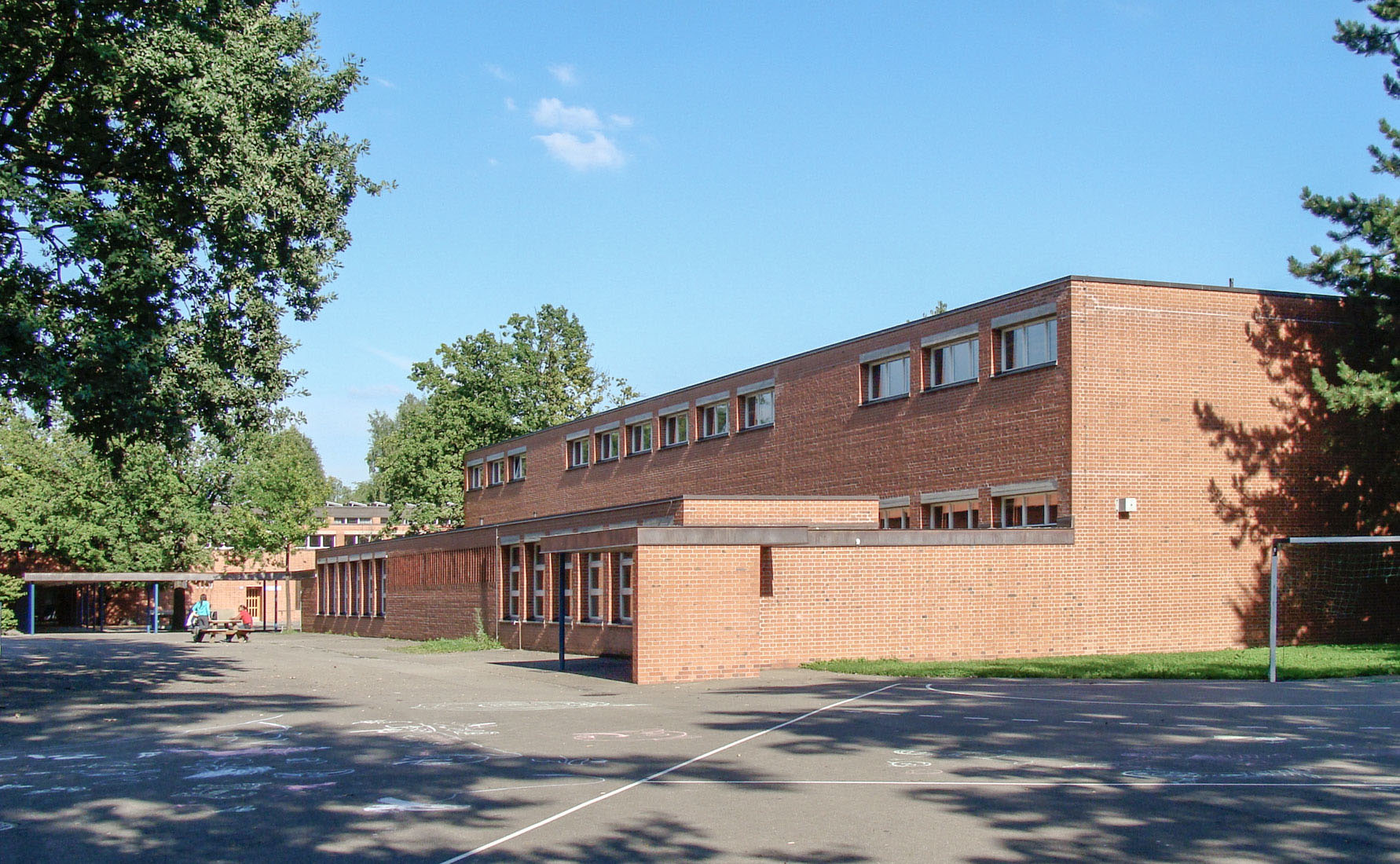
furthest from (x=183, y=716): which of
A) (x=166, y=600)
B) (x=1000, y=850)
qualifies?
(x=166, y=600)

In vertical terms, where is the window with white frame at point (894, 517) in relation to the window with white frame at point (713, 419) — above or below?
below

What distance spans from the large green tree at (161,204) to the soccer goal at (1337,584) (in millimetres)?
21448

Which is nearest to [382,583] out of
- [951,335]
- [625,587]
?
[625,587]

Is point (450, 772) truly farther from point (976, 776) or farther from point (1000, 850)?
point (1000, 850)

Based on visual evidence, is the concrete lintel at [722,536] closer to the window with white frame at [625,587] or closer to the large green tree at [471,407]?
the window with white frame at [625,587]

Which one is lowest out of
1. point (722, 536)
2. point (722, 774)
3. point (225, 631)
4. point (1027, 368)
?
point (225, 631)

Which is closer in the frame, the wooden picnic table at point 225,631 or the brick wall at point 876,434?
the brick wall at point 876,434

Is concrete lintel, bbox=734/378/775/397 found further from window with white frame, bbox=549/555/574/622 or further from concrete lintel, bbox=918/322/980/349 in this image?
window with white frame, bbox=549/555/574/622

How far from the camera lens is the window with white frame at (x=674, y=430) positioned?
43.2m

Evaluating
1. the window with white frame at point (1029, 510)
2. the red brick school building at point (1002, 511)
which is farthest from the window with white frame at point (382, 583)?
the window with white frame at point (1029, 510)

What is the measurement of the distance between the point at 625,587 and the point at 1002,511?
894cm

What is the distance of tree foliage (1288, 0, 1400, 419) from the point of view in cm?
2739

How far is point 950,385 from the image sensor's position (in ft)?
96.8

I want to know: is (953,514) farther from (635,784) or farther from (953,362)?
(635,784)
